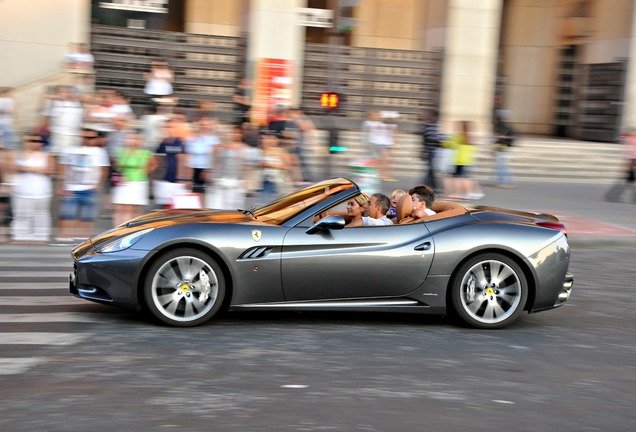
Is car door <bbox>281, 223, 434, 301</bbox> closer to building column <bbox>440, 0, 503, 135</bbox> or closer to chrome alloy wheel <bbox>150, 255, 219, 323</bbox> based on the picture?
chrome alloy wheel <bbox>150, 255, 219, 323</bbox>

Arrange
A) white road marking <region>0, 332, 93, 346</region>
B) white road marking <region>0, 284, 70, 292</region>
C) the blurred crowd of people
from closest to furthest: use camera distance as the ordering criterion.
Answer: white road marking <region>0, 332, 93, 346</region> → white road marking <region>0, 284, 70, 292</region> → the blurred crowd of people

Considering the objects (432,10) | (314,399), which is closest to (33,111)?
(432,10)

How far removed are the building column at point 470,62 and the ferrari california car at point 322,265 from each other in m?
16.9

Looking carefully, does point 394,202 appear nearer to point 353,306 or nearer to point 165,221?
point 353,306

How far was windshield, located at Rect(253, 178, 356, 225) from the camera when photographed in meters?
7.15

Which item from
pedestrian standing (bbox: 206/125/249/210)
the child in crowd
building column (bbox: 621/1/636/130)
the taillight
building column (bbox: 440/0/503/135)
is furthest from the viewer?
building column (bbox: 621/1/636/130)

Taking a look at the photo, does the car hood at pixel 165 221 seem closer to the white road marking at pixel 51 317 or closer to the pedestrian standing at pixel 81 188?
the white road marking at pixel 51 317

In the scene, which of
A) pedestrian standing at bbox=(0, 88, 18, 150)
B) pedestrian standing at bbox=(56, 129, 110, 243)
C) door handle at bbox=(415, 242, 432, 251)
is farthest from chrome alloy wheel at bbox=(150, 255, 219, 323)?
pedestrian standing at bbox=(0, 88, 18, 150)

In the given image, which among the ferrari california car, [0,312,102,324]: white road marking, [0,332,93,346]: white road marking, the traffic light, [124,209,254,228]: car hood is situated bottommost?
[0,312,102,324]: white road marking

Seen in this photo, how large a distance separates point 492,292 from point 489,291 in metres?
0.03

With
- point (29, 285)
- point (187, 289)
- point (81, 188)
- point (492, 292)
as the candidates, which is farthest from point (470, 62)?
point (187, 289)

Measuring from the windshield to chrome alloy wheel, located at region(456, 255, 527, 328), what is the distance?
1279 mm

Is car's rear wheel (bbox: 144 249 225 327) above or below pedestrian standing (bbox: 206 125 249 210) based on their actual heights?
below

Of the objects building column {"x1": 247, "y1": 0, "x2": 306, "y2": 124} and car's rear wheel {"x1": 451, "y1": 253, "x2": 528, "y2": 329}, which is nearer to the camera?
car's rear wheel {"x1": 451, "y1": 253, "x2": 528, "y2": 329}
